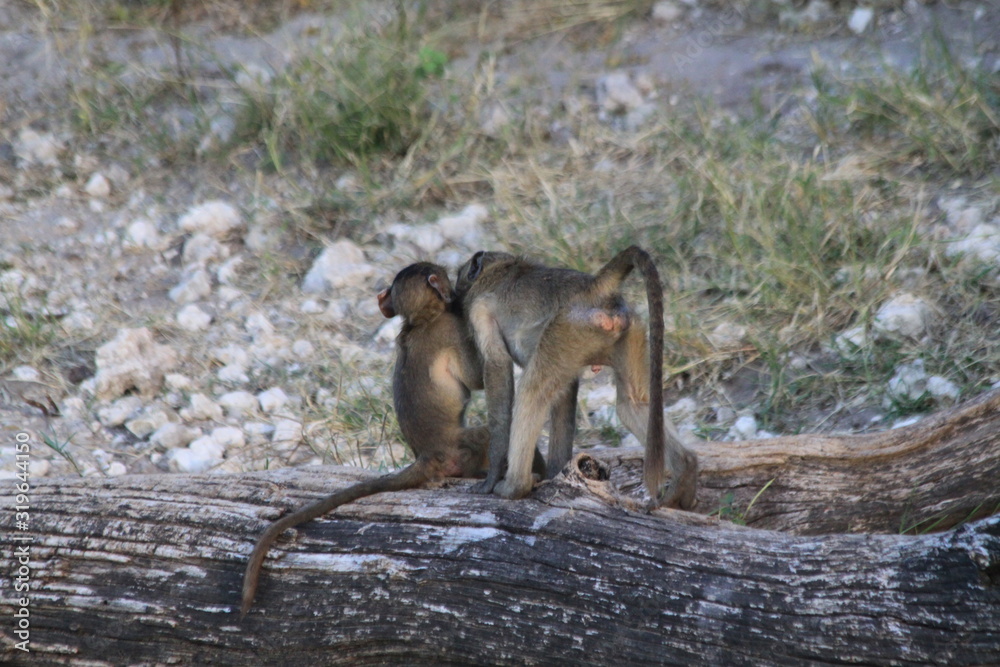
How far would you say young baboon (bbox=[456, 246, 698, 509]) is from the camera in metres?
3.66

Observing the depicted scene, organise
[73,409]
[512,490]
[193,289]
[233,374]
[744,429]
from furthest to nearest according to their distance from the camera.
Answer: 1. [193,289]
2. [233,374]
3. [73,409]
4. [744,429]
5. [512,490]

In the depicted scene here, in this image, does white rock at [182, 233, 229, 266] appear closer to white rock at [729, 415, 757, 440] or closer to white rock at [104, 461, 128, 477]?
white rock at [104, 461, 128, 477]

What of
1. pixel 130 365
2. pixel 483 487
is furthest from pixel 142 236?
pixel 483 487

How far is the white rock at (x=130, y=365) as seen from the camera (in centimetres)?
544

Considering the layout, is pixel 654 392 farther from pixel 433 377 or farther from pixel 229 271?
pixel 229 271

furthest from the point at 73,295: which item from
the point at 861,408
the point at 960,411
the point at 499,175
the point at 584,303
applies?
the point at 960,411

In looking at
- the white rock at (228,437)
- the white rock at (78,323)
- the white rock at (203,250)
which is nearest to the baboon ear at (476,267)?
the white rock at (228,437)

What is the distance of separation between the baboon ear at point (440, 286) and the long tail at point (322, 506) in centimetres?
63

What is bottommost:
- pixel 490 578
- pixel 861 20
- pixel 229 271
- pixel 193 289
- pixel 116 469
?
pixel 490 578

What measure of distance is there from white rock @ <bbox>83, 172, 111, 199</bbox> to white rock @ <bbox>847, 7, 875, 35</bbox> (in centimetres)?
505

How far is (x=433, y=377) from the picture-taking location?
398 cm

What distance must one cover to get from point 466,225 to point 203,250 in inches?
61.7

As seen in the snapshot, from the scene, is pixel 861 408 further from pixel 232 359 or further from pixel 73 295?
pixel 73 295

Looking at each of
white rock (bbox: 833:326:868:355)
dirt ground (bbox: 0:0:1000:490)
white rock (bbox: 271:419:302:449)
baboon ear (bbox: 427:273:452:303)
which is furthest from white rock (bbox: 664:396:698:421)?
white rock (bbox: 271:419:302:449)
